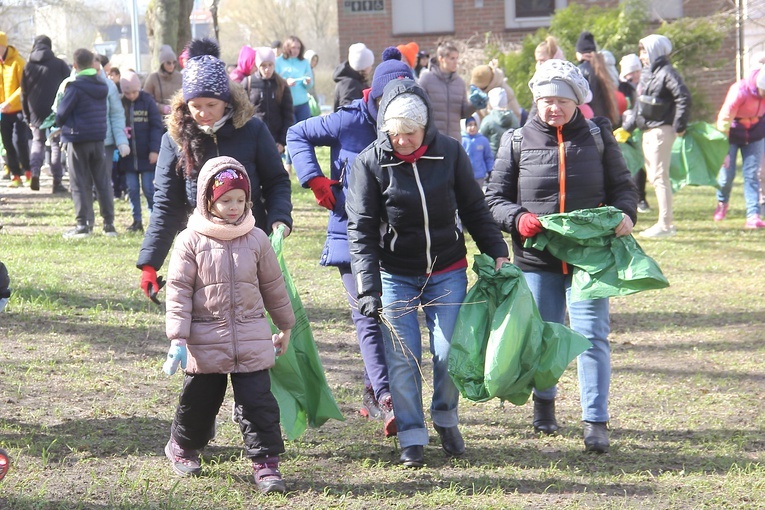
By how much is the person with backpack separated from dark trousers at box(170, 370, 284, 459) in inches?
55.9

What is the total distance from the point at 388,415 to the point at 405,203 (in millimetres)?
1167

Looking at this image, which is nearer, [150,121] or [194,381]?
[194,381]

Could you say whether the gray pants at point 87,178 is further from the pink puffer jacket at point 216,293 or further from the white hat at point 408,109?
the white hat at point 408,109

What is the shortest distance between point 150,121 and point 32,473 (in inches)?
300

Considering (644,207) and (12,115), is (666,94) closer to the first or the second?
(644,207)

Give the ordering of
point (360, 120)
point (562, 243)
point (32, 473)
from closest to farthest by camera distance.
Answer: point (32, 473) → point (562, 243) → point (360, 120)

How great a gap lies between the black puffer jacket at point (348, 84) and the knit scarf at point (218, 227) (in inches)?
220

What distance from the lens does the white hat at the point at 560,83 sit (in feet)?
16.4

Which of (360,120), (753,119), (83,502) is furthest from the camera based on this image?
(753,119)

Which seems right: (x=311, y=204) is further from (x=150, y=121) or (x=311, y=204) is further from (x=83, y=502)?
(x=83, y=502)

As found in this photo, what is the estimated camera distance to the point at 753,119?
460 inches

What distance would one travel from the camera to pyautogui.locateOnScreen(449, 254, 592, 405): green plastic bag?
4766 mm

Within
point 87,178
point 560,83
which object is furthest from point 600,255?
point 87,178

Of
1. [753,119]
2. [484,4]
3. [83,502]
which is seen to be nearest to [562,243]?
[83,502]
